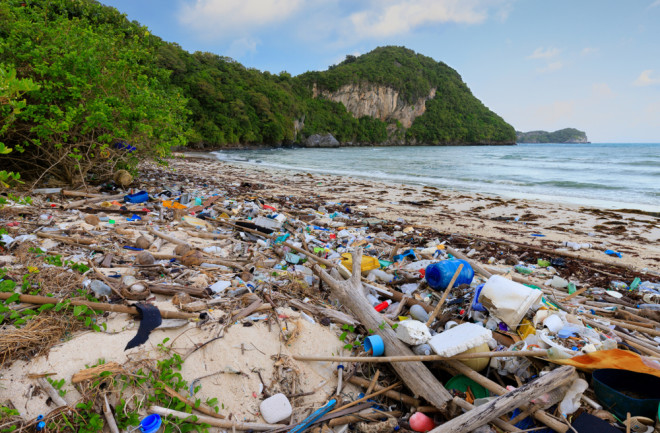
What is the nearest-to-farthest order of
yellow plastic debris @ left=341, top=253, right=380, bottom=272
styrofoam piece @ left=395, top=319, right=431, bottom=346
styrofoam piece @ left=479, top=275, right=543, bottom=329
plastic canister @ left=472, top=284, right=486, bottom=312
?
styrofoam piece @ left=395, top=319, right=431, bottom=346 → styrofoam piece @ left=479, top=275, right=543, bottom=329 → plastic canister @ left=472, top=284, right=486, bottom=312 → yellow plastic debris @ left=341, top=253, right=380, bottom=272

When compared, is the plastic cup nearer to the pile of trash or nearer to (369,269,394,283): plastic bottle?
the pile of trash

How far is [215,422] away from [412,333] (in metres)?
1.38

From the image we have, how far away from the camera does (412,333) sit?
7.64 feet

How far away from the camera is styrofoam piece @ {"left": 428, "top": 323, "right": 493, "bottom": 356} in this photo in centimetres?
211

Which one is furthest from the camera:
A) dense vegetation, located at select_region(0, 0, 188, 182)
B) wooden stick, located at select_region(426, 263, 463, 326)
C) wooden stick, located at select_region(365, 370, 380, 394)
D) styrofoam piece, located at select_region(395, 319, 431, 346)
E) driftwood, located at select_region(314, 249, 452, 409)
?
dense vegetation, located at select_region(0, 0, 188, 182)

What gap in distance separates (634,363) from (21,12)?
39.2ft

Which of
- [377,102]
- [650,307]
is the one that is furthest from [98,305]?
[377,102]

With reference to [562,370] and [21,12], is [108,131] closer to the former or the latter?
[21,12]

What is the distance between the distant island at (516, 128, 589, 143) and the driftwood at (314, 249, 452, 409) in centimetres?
16267

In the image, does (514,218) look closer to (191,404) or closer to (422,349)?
(422,349)

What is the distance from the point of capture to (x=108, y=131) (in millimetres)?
6582

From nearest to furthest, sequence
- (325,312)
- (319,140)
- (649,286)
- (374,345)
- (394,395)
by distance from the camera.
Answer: (394,395) < (374,345) < (325,312) < (649,286) < (319,140)

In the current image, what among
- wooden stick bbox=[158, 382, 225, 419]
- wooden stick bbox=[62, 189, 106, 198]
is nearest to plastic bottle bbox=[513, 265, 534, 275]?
wooden stick bbox=[158, 382, 225, 419]

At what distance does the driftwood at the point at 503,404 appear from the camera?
5.65 feet
